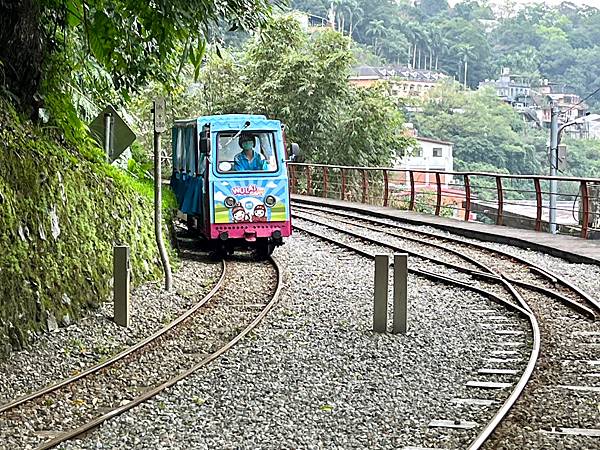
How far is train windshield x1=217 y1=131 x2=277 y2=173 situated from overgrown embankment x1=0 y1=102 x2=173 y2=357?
328 centimetres

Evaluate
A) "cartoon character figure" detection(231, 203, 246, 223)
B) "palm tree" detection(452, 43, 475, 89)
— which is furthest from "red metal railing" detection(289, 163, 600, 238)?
"palm tree" detection(452, 43, 475, 89)

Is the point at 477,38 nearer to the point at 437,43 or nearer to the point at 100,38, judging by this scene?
the point at 437,43

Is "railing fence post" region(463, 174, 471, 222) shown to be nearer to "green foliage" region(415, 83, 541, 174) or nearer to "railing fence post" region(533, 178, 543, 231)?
"railing fence post" region(533, 178, 543, 231)

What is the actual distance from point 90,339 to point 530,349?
13.9 ft

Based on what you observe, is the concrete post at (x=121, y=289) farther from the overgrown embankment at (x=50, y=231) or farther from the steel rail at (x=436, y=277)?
the steel rail at (x=436, y=277)

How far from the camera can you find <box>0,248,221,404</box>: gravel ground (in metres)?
8.85

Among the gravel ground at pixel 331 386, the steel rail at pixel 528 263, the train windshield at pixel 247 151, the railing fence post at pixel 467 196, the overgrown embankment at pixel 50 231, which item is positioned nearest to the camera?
the gravel ground at pixel 331 386

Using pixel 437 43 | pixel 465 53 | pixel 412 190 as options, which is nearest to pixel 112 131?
pixel 412 190

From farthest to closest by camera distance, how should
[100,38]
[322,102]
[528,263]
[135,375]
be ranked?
[322,102]
[528,263]
[100,38]
[135,375]

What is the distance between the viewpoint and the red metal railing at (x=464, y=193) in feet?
67.3

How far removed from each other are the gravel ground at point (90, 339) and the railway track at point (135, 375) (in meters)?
0.24

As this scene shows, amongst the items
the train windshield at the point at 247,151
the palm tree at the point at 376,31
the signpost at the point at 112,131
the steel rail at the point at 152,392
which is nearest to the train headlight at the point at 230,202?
the train windshield at the point at 247,151

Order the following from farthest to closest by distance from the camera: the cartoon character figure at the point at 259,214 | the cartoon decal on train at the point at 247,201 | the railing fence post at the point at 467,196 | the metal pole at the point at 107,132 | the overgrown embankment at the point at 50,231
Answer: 1. the railing fence post at the point at 467,196
2. the cartoon character figure at the point at 259,214
3. the cartoon decal on train at the point at 247,201
4. the metal pole at the point at 107,132
5. the overgrown embankment at the point at 50,231

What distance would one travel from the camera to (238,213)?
56.5ft
